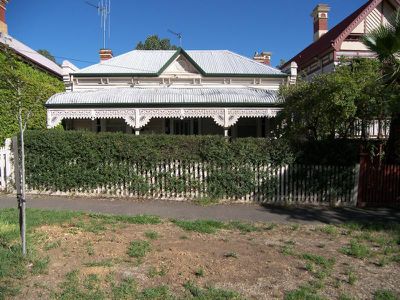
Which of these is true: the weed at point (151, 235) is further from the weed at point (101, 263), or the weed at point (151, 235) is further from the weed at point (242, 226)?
the weed at point (242, 226)

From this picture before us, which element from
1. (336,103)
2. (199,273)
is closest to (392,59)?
(336,103)

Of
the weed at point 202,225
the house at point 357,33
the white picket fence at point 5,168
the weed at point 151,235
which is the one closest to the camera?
the weed at point 151,235

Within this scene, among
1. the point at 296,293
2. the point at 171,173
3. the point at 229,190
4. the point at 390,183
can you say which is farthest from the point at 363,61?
the point at 296,293

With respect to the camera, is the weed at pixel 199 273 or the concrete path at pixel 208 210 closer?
the weed at pixel 199 273

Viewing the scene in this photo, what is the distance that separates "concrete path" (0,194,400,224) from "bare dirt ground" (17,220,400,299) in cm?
115

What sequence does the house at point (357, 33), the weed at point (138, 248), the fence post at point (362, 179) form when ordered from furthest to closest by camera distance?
the house at point (357, 33)
the fence post at point (362, 179)
the weed at point (138, 248)

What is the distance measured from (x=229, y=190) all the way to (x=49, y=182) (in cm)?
493

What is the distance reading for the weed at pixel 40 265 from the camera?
4.78 metres

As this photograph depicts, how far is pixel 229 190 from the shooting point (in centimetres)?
998

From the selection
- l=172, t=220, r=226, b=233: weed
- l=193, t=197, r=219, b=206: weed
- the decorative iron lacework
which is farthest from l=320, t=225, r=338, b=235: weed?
the decorative iron lacework

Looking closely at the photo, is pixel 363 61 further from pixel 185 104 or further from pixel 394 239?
pixel 185 104

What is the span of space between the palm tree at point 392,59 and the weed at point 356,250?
4.28m

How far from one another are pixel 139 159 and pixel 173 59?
383 inches

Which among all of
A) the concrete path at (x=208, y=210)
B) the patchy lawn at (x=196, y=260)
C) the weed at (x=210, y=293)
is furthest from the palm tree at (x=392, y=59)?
the weed at (x=210, y=293)
